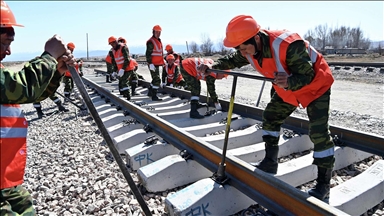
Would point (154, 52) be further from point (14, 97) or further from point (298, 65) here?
point (14, 97)

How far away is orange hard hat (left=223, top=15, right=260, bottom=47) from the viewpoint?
2805 mm

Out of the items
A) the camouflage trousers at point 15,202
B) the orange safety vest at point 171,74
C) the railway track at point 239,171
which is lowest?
the railway track at point 239,171

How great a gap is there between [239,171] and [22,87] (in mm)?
2025

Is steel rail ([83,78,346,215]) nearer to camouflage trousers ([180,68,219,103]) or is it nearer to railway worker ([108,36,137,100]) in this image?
camouflage trousers ([180,68,219,103])

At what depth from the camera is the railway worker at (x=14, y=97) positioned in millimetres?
1619

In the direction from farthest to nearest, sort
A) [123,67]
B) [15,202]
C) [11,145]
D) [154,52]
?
[154,52], [123,67], [15,202], [11,145]

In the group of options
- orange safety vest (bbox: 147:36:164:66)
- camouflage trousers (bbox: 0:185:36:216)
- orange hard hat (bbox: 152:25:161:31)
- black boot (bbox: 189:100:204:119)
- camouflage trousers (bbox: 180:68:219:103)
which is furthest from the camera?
orange safety vest (bbox: 147:36:164:66)

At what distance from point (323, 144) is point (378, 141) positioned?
1.23 meters

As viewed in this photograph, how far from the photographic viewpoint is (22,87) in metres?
1.62

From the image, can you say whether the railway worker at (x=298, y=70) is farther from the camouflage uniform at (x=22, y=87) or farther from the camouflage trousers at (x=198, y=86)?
the camouflage trousers at (x=198, y=86)

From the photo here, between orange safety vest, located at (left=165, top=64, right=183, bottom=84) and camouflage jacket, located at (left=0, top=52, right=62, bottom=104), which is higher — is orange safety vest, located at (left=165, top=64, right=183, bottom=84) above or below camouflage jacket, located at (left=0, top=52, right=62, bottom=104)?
below

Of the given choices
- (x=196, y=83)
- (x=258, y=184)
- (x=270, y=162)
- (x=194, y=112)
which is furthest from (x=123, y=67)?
(x=258, y=184)

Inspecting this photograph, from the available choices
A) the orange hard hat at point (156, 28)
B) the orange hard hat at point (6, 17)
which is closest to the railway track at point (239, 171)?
the orange hard hat at point (6, 17)

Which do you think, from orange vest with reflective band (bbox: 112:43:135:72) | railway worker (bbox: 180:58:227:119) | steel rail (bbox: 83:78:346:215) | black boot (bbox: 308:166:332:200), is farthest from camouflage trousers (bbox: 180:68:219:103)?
black boot (bbox: 308:166:332:200)
